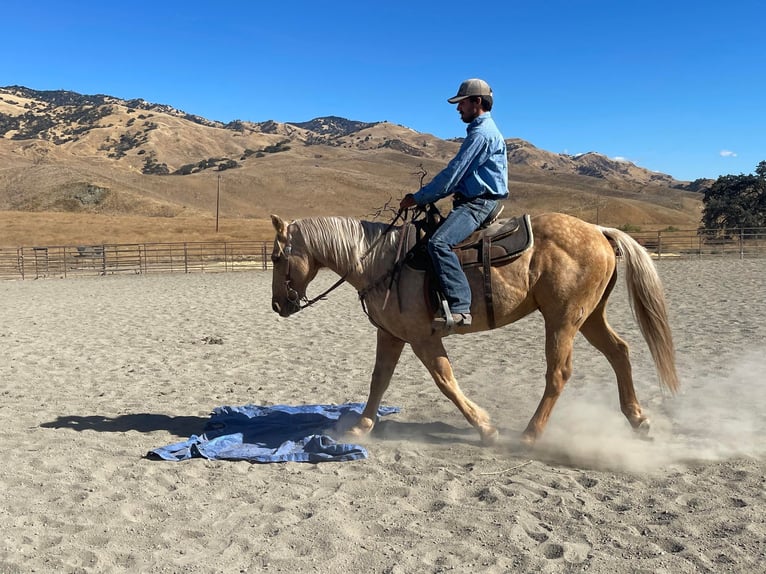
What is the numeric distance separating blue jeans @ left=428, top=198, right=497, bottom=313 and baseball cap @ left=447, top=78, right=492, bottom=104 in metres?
0.86

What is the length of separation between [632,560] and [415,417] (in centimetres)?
317

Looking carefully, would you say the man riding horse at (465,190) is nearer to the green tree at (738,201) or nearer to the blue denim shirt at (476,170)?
the blue denim shirt at (476,170)

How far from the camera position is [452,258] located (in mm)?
4625

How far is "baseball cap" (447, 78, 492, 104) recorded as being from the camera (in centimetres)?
470

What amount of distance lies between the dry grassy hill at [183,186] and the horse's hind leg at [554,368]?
87.5 feet

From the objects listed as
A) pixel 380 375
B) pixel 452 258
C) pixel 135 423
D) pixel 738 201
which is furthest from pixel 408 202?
pixel 738 201

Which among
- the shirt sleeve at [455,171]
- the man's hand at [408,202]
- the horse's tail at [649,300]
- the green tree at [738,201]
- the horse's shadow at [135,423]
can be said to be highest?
the green tree at [738,201]

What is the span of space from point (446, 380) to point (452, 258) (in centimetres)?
100

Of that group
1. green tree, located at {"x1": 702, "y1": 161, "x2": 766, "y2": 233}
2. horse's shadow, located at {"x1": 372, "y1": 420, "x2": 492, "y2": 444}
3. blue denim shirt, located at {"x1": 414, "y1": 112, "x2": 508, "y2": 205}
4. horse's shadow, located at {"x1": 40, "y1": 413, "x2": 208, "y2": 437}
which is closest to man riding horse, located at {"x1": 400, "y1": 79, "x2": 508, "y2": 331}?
blue denim shirt, located at {"x1": 414, "y1": 112, "x2": 508, "y2": 205}

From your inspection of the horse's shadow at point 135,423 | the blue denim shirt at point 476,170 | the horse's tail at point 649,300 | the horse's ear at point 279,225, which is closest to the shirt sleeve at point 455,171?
the blue denim shirt at point 476,170

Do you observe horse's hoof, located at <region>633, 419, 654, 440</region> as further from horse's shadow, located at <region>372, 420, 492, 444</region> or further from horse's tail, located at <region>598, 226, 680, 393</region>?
horse's shadow, located at <region>372, 420, 492, 444</region>

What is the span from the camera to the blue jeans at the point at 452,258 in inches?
181

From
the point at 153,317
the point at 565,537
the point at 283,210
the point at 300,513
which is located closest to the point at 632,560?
the point at 565,537

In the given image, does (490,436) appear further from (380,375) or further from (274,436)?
(274,436)
